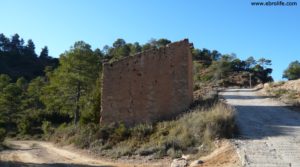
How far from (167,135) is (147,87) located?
295 centimetres

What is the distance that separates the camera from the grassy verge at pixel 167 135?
13925 millimetres

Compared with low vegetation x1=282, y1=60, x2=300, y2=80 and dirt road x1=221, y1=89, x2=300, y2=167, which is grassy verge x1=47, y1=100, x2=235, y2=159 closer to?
dirt road x1=221, y1=89, x2=300, y2=167

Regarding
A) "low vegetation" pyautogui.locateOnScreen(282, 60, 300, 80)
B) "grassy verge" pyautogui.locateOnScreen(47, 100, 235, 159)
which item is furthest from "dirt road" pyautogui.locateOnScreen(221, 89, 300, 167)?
"low vegetation" pyautogui.locateOnScreen(282, 60, 300, 80)

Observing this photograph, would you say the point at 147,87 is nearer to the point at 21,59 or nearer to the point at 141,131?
the point at 141,131

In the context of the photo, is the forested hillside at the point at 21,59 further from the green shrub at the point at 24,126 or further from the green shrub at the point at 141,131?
the green shrub at the point at 141,131

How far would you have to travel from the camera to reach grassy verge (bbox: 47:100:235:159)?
13925 millimetres

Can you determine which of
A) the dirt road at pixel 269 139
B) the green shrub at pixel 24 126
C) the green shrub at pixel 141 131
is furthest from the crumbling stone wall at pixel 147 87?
the green shrub at pixel 24 126

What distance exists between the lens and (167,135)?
50.6ft

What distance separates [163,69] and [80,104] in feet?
62.5

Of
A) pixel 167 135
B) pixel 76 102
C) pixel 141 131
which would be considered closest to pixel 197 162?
pixel 167 135

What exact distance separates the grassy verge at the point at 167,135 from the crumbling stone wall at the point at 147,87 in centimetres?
61

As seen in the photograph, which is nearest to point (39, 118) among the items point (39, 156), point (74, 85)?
point (74, 85)

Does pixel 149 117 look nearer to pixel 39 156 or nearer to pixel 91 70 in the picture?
pixel 39 156

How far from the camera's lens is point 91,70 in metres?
35.8
